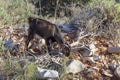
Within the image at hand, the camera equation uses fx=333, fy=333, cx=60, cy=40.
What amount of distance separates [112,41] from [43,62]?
1.47 meters

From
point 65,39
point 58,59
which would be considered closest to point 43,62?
point 58,59

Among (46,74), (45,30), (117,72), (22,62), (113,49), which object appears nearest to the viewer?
(46,74)

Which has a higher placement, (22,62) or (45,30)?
(45,30)

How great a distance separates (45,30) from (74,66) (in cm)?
79

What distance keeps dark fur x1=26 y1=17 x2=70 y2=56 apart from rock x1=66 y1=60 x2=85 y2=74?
0.35 meters

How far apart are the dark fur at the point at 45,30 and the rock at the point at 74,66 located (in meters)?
0.35

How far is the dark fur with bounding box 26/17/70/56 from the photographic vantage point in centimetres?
498

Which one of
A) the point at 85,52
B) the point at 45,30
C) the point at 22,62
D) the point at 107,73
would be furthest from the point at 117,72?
the point at 22,62

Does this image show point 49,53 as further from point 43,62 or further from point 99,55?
point 99,55

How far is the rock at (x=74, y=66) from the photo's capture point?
4551 mm

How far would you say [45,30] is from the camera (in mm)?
5020

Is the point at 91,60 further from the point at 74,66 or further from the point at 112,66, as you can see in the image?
the point at 74,66

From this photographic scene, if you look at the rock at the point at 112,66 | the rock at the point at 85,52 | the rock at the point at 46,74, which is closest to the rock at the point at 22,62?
the rock at the point at 46,74

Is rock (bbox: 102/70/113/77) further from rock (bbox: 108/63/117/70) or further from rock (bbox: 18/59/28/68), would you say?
rock (bbox: 18/59/28/68)
